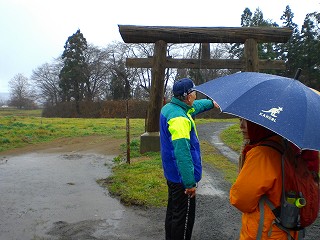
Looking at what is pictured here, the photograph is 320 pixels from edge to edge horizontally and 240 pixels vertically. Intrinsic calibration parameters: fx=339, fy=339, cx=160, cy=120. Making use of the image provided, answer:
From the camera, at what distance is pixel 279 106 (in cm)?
228

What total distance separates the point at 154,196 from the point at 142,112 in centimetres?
3859

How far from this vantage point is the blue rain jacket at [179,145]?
3.41 metres

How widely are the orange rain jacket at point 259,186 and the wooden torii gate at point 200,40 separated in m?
6.39

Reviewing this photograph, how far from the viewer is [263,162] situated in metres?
2.34

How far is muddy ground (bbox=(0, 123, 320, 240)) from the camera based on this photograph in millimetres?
4730

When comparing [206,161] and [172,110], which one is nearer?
[172,110]

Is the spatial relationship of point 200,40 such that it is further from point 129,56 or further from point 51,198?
point 129,56

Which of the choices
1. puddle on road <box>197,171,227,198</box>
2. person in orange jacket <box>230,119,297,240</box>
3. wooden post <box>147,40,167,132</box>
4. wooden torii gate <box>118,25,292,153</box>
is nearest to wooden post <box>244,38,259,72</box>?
wooden torii gate <box>118,25,292,153</box>

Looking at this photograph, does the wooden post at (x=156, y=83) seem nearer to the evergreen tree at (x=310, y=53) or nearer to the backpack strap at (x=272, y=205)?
the backpack strap at (x=272, y=205)

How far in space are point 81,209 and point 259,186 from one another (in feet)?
13.7

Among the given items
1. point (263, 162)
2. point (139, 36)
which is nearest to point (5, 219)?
point (263, 162)

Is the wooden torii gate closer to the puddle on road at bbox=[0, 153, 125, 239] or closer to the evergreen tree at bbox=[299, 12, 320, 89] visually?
the puddle on road at bbox=[0, 153, 125, 239]

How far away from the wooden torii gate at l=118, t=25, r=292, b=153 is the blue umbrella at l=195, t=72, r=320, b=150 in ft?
20.2

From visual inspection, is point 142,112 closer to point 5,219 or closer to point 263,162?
point 5,219
